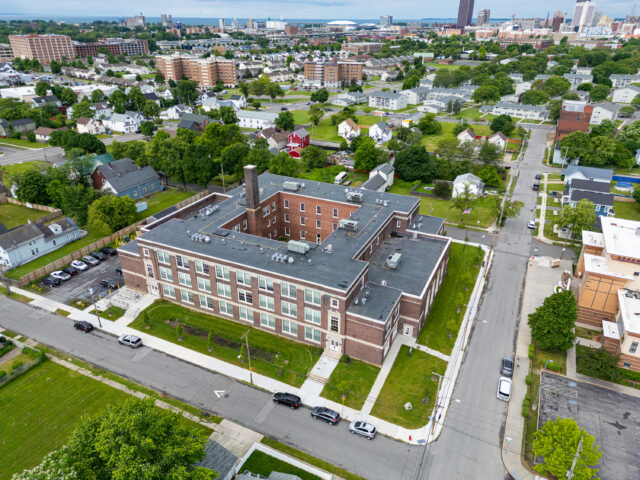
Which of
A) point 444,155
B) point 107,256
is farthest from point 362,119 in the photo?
point 107,256

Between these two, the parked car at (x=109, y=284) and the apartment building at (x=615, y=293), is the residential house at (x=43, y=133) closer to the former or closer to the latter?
the parked car at (x=109, y=284)

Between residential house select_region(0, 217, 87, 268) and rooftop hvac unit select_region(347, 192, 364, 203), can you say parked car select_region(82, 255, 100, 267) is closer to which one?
residential house select_region(0, 217, 87, 268)

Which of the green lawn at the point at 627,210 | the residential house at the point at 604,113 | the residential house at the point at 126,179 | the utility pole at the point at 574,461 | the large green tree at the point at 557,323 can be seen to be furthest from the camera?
the residential house at the point at 604,113

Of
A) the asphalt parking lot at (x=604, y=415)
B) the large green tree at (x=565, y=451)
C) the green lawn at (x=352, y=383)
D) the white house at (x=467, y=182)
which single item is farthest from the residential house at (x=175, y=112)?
the large green tree at (x=565, y=451)

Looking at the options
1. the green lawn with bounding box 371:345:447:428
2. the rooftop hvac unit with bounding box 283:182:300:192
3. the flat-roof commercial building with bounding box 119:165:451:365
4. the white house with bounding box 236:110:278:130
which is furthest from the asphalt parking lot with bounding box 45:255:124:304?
the white house with bounding box 236:110:278:130

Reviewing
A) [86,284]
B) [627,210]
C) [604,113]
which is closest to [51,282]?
[86,284]

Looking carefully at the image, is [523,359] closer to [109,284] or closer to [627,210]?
[109,284]
